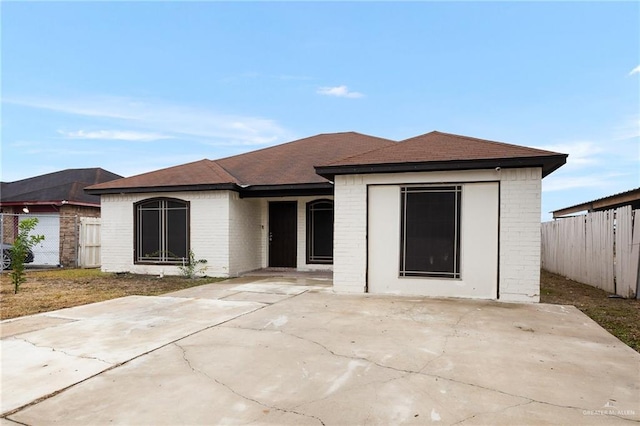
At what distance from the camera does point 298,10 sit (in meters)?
11.6

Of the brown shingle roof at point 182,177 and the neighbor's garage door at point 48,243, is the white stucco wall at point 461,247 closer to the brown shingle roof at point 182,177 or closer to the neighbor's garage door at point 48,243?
the brown shingle roof at point 182,177

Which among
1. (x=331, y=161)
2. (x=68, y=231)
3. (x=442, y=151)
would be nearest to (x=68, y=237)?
(x=68, y=231)

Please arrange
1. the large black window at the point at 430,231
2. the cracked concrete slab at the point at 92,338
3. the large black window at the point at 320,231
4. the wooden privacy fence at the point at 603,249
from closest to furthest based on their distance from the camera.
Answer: the cracked concrete slab at the point at 92,338, the large black window at the point at 430,231, the wooden privacy fence at the point at 603,249, the large black window at the point at 320,231

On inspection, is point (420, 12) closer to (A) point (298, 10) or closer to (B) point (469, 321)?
(A) point (298, 10)

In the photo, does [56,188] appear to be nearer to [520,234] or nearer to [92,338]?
[92,338]

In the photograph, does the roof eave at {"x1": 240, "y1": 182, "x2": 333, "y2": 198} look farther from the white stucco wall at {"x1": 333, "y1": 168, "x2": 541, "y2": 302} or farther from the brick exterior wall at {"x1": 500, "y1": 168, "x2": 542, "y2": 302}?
the brick exterior wall at {"x1": 500, "y1": 168, "x2": 542, "y2": 302}

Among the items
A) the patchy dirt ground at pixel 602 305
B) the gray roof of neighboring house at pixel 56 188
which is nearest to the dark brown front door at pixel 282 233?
the patchy dirt ground at pixel 602 305

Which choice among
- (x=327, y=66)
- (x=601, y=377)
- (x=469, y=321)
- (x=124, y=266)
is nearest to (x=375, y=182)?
(x=469, y=321)

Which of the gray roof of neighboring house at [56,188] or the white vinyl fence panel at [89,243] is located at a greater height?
the gray roof of neighboring house at [56,188]

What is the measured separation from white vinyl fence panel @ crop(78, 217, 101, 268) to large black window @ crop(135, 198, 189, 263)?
4579 mm

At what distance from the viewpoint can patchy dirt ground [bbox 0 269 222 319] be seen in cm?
670

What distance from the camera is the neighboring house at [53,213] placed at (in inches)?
558

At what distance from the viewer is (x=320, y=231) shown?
1177 centimetres

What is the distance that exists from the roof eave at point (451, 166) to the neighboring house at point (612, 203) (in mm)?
6023
